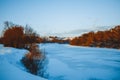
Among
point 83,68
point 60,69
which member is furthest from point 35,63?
point 83,68

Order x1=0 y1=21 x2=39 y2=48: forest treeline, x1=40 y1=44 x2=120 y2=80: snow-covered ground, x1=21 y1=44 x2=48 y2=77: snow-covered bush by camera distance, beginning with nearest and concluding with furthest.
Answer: x1=21 y1=44 x2=48 y2=77: snow-covered bush, x1=40 y1=44 x2=120 y2=80: snow-covered ground, x1=0 y1=21 x2=39 y2=48: forest treeline

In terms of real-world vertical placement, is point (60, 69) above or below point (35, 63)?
below

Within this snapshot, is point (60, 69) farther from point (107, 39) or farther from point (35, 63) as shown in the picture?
point (107, 39)

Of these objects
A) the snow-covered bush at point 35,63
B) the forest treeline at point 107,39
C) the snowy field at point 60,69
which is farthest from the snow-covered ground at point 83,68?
the forest treeline at point 107,39

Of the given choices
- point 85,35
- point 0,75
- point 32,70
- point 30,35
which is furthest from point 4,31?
point 85,35

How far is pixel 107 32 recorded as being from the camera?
77375 millimetres

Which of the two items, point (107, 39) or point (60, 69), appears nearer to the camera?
point (60, 69)

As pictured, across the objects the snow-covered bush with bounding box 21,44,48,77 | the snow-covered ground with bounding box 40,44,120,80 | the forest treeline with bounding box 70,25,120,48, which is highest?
the forest treeline with bounding box 70,25,120,48

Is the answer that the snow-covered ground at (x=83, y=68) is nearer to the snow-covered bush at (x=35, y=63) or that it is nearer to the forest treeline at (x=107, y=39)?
the snow-covered bush at (x=35, y=63)

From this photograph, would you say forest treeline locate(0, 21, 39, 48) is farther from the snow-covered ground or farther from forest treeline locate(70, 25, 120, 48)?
forest treeline locate(70, 25, 120, 48)

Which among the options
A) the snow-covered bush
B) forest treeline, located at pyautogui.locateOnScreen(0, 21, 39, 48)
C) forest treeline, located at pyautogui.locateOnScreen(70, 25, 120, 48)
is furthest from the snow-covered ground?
forest treeline, located at pyautogui.locateOnScreen(70, 25, 120, 48)

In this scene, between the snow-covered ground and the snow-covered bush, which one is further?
the snow-covered ground

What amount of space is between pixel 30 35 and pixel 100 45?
4526 cm

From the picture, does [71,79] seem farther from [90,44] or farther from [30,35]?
[90,44]
